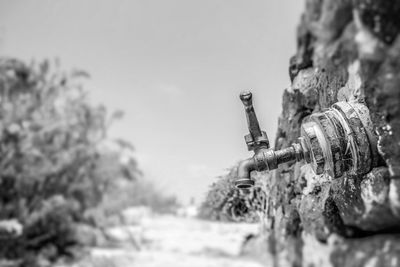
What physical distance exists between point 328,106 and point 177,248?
Result: 8.01 metres

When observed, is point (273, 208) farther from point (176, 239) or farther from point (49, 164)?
point (176, 239)

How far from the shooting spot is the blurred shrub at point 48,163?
651 cm

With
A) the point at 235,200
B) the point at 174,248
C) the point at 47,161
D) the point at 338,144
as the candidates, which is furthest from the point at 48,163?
the point at 338,144

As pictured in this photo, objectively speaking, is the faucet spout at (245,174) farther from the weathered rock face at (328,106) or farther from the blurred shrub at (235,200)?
the blurred shrub at (235,200)

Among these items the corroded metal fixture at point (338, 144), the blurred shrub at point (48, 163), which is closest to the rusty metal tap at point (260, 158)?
the corroded metal fixture at point (338, 144)

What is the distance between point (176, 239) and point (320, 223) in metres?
8.61

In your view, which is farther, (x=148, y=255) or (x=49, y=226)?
(x=148, y=255)

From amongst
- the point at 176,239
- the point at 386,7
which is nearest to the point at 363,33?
the point at 386,7

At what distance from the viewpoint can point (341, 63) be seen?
1.01 meters

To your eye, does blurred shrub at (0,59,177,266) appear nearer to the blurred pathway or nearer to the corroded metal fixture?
the blurred pathway

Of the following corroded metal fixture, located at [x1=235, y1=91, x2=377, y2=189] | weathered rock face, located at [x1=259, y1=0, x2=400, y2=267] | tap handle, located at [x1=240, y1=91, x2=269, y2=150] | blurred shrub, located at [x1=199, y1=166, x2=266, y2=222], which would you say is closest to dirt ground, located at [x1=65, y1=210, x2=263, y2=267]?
blurred shrub, located at [x1=199, y1=166, x2=266, y2=222]

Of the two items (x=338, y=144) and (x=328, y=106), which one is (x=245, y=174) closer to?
(x=338, y=144)

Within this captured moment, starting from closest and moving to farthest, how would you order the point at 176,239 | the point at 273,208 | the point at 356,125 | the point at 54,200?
the point at 356,125 < the point at 273,208 < the point at 54,200 < the point at 176,239

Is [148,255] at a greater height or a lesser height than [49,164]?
lesser
